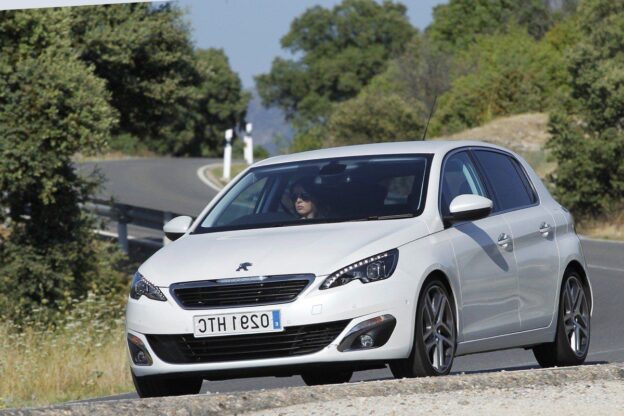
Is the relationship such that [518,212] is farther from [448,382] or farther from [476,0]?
[476,0]

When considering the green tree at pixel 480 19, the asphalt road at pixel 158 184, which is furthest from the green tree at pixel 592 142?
the green tree at pixel 480 19

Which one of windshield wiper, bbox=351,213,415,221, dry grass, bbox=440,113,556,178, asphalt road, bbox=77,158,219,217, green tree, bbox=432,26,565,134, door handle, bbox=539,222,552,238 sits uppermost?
windshield wiper, bbox=351,213,415,221

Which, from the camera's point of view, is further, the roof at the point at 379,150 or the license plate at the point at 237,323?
the roof at the point at 379,150

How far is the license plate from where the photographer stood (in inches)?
Answer: 340

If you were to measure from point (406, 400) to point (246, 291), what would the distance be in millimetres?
1407

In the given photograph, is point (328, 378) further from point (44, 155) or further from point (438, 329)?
point (44, 155)

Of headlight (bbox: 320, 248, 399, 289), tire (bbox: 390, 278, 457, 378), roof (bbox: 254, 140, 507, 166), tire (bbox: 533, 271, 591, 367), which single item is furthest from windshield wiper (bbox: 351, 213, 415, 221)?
tire (bbox: 533, 271, 591, 367)

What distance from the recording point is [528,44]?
85.8 metres

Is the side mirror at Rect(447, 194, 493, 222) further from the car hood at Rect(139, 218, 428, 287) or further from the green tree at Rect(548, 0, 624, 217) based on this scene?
the green tree at Rect(548, 0, 624, 217)

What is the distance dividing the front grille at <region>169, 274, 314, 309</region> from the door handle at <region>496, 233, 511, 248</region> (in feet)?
6.44

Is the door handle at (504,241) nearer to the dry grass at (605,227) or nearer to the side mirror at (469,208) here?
the side mirror at (469,208)

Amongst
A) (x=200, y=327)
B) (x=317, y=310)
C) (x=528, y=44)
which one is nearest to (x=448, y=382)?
Answer: (x=317, y=310)

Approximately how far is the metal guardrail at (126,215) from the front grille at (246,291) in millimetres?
22702

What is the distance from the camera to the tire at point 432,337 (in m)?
8.94
